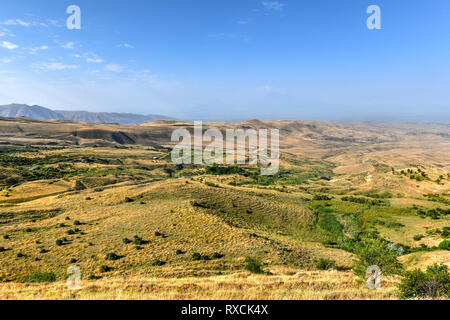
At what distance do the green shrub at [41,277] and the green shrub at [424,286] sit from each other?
95.5 ft

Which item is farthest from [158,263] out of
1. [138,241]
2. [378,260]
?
[378,260]

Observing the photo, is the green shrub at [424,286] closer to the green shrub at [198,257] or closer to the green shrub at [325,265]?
the green shrub at [325,265]

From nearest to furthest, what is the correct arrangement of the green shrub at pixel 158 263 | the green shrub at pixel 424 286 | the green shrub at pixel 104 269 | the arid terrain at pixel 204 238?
the green shrub at pixel 424 286 → the arid terrain at pixel 204 238 → the green shrub at pixel 104 269 → the green shrub at pixel 158 263

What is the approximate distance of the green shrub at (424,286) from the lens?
13.5 meters

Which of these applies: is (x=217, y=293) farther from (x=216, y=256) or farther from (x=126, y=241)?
(x=126, y=241)

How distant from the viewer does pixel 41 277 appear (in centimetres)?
2289

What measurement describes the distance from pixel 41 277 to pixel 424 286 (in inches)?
1254

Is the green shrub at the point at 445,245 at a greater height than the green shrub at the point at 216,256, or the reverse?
→ the green shrub at the point at 216,256

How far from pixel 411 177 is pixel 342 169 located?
2577 inches

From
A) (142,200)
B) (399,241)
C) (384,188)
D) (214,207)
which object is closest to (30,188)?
(142,200)

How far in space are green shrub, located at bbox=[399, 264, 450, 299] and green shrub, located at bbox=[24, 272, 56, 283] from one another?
29.1 m

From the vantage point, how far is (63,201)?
170 feet

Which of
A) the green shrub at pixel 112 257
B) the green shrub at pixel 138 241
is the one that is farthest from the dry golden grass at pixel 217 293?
the green shrub at pixel 138 241

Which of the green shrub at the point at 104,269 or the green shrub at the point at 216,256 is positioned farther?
the green shrub at the point at 216,256
